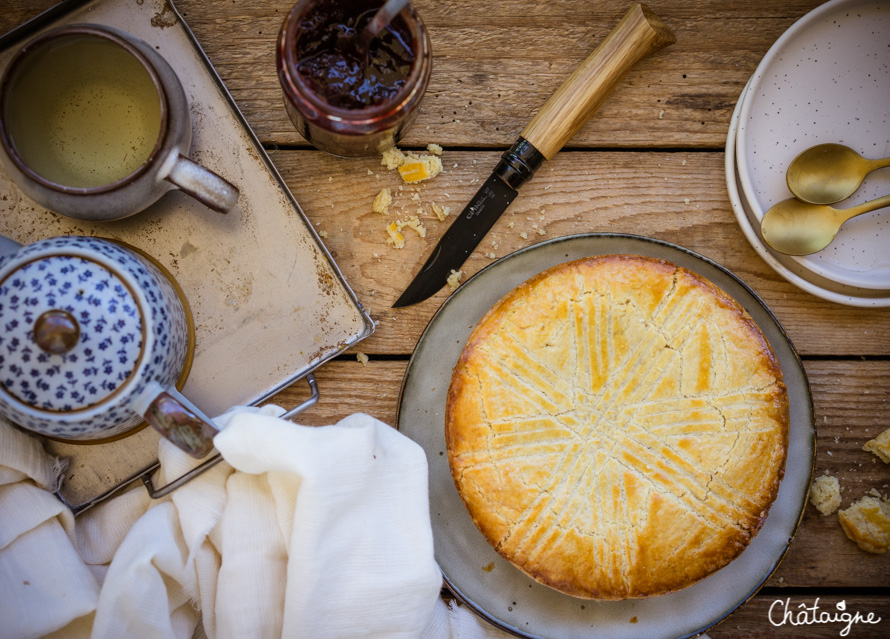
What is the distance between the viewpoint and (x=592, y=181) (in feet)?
4.00

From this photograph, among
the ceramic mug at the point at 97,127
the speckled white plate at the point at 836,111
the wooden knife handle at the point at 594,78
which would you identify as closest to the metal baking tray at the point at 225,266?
the ceramic mug at the point at 97,127

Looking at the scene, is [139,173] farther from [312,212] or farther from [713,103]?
[713,103]

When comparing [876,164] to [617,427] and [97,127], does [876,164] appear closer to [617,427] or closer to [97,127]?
[617,427]

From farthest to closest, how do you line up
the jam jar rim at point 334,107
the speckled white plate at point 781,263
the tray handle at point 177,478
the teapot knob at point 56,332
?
the speckled white plate at point 781,263 < the tray handle at point 177,478 < the jam jar rim at point 334,107 < the teapot knob at point 56,332

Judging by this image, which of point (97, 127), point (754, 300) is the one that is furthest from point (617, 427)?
point (97, 127)

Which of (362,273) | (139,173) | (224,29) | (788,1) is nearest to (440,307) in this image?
(362,273)

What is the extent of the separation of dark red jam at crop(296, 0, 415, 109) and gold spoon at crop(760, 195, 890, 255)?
0.75 metres

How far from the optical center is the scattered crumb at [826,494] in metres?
1.21

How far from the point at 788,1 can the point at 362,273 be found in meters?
1.04

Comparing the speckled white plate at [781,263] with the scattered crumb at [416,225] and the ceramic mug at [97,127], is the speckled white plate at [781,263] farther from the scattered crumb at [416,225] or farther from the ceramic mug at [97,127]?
the ceramic mug at [97,127]

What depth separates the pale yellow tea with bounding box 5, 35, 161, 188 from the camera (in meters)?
0.98

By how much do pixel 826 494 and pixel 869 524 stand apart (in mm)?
102

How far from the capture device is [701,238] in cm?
122

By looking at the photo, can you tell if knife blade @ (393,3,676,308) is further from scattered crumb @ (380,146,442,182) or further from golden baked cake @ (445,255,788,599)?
golden baked cake @ (445,255,788,599)
